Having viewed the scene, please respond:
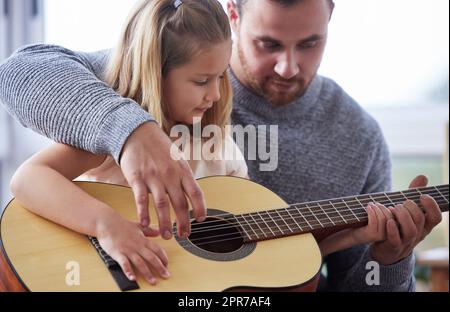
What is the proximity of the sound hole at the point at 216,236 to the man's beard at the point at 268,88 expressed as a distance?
1.21 feet

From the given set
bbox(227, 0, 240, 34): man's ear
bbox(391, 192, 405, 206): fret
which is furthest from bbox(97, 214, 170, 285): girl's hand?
bbox(227, 0, 240, 34): man's ear

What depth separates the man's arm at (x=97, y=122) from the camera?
23.9 inches

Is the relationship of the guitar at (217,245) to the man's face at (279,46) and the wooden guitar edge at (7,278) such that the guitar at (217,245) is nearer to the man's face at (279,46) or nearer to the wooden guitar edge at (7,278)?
the wooden guitar edge at (7,278)

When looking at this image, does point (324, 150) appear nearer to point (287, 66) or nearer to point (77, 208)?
point (287, 66)

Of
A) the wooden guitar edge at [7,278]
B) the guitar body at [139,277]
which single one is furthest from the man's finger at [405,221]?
the wooden guitar edge at [7,278]

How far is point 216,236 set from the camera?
0.74 m

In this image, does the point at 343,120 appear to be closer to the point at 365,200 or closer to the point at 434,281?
the point at 365,200

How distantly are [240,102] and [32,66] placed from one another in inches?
17.2

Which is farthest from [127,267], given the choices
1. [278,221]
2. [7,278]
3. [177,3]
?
[177,3]

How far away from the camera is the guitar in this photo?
63cm

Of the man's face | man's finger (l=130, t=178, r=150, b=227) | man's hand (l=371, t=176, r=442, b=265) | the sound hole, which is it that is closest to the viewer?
man's finger (l=130, t=178, r=150, b=227)

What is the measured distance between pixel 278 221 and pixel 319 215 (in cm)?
7

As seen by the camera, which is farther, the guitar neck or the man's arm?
the guitar neck

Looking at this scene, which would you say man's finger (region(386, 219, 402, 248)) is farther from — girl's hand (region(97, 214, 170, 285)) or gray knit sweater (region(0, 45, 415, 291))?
girl's hand (region(97, 214, 170, 285))
